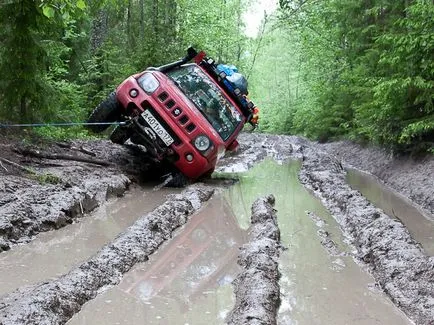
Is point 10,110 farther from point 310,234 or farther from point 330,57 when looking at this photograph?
point 330,57

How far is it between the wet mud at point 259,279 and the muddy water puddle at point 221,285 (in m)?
0.12

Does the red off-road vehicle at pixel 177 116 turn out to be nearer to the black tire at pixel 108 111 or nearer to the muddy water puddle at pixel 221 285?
the black tire at pixel 108 111

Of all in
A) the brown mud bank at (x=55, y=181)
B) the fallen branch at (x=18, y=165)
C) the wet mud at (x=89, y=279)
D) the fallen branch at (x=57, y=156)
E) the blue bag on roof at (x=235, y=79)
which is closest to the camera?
the wet mud at (x=89, y=279)

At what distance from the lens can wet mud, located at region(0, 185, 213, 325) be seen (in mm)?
3797

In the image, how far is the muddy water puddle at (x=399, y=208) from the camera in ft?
25.2

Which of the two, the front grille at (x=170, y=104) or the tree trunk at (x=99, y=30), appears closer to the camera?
the front grille at (x=170, y=104)

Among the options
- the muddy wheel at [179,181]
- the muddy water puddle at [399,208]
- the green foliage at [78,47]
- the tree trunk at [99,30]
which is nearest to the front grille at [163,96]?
the muddy wheel at [179,181]

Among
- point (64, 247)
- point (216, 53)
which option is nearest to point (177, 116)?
point (64, 247)

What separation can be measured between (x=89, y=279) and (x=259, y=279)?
1663 millimetres

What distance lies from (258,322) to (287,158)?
1701 cm

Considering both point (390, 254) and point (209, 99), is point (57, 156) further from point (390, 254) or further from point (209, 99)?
point (390, 254)

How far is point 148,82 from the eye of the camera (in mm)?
10109

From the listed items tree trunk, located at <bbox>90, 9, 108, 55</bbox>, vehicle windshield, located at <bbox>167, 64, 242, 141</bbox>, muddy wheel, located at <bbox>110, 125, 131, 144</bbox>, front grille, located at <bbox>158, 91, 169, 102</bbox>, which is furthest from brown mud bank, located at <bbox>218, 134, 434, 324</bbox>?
tree trunk, located at <bbox>90, 9, 108, 55</bbox>

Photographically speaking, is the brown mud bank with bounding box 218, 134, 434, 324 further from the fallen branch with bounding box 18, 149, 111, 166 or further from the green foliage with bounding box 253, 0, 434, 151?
the fallen branch with bounding box 18, 149, 111, 166
